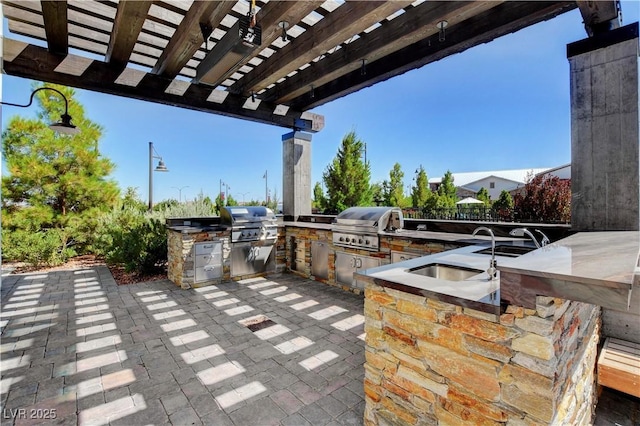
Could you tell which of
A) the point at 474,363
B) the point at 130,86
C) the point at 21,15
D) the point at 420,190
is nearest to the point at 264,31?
the point at 130,86

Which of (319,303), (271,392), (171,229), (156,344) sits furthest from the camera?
(171,229)

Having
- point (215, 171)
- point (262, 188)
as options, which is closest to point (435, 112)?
point (262, 188)

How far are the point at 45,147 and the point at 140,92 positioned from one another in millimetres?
4335

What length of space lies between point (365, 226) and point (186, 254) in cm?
294

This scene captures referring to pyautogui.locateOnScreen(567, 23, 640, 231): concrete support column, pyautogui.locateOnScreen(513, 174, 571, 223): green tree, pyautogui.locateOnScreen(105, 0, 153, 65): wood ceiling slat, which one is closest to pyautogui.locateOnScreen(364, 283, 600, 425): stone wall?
pyautogui.locateOnScreen(567, 23, 640, 231): concrete support column

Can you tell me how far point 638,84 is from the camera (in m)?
2.41

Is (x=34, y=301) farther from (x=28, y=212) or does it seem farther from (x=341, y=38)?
(x=341, y=38)

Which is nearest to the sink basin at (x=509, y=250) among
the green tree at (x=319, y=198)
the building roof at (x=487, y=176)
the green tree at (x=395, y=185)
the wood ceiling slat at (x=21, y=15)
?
the wood ceiling slat at (x=21, y=15)

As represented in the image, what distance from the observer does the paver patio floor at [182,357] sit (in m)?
1.97

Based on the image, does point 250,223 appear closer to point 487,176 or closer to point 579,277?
point 579,277

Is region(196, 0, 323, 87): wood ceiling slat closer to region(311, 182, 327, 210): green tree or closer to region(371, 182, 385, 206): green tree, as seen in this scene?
region(311, 182, 327, 210): green tree

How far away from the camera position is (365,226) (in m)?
4.21

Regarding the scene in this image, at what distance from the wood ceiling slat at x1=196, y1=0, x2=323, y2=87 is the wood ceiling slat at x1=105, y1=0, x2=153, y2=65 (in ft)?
2.31

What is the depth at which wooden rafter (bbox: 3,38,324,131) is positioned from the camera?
11.6ft
